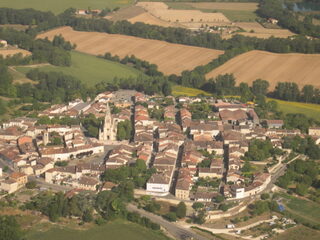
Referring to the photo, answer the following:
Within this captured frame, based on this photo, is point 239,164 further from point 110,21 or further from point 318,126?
point 110,21

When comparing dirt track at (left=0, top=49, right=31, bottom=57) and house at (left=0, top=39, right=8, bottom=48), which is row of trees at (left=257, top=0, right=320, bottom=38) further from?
house at (left=0, top=39, right=8, bottom=48)

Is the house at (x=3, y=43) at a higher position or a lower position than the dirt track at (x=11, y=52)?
higher

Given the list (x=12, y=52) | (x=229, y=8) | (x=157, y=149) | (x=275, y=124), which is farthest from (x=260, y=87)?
(x=229, y=8)

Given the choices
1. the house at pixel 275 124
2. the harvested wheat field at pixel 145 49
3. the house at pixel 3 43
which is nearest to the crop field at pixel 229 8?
the harvested wheat field at pixel 145 49

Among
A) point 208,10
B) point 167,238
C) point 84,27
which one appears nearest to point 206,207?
point 167,238

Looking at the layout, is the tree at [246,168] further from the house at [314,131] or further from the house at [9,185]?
the house at [9,185]
